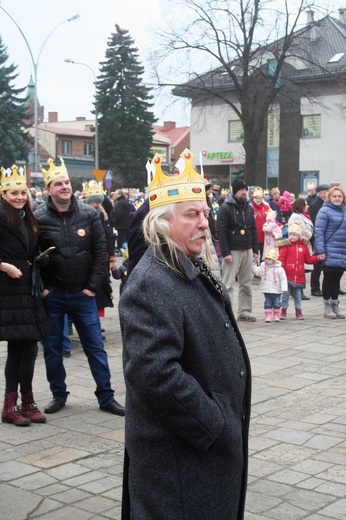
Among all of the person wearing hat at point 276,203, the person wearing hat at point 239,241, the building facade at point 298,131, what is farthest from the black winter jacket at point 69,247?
the building facade at point 298,131

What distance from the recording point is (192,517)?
2.72 metres

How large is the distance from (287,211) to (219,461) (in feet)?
57.0

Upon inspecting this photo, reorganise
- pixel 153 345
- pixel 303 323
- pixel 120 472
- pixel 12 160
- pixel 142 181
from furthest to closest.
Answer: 1. pixel 142 181
2. pixel 12 160
3. pixel 303 323
4. pixel 120 472
5. pixel 153 345

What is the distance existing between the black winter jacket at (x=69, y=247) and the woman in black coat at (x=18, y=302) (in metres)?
0.13

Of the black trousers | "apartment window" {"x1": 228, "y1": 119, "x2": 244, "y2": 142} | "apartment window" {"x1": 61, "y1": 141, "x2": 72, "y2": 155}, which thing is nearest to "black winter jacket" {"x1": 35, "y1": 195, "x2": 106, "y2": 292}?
the black trousers

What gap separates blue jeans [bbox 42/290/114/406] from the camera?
257 inches

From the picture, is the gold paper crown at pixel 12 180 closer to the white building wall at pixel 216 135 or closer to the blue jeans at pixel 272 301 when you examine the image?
the blue jeans at pixel 272 301

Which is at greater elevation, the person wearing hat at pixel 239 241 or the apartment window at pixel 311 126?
the apartment window at pixel 311 126

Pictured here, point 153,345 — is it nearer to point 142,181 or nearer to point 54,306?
point 54,306

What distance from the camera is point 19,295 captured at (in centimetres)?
627

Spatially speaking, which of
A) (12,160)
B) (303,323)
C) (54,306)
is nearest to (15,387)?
(54,306)

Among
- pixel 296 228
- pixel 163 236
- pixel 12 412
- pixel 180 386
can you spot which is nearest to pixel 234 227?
pixel 296 228

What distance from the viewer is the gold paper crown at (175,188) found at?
297 cm

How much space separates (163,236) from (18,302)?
3.60m
